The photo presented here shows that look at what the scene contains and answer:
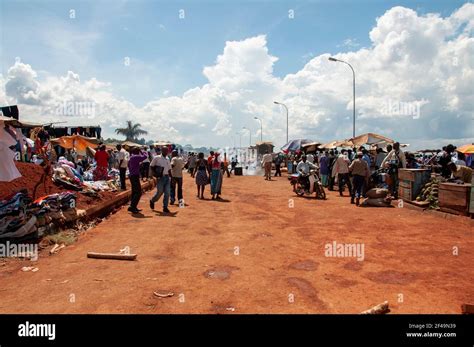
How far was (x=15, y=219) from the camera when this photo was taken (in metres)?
6.93

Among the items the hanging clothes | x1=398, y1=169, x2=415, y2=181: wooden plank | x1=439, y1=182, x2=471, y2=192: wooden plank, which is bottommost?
x1=439, y1=182, x2=471, y2=192: wooden plank

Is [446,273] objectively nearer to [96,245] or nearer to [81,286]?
[81,286]

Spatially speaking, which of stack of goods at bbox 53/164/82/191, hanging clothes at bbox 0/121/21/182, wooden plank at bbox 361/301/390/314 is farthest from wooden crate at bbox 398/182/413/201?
hanging clothes at bbox 0/121/21/182

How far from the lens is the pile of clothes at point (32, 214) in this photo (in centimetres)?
682

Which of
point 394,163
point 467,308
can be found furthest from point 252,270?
point 394,163

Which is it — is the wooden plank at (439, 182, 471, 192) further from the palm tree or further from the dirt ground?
the palm tree

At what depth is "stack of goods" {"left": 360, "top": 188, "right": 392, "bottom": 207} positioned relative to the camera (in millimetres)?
12594

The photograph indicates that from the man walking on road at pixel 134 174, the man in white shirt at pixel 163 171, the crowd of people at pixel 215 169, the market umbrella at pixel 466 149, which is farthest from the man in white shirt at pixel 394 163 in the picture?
the man walking on road at pixel 134 174

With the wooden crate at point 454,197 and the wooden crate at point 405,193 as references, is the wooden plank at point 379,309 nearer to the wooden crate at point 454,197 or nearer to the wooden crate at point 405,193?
the wooden crate at point 454,197

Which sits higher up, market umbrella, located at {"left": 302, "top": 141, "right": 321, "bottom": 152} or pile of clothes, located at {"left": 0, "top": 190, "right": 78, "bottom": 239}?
market umbrella, located at {"left": 302, "top": 141, "right": 321, "bottom": 152}

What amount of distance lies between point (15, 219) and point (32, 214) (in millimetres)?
483

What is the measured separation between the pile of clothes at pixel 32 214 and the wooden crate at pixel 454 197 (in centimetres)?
1096
